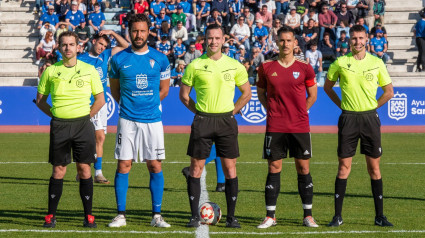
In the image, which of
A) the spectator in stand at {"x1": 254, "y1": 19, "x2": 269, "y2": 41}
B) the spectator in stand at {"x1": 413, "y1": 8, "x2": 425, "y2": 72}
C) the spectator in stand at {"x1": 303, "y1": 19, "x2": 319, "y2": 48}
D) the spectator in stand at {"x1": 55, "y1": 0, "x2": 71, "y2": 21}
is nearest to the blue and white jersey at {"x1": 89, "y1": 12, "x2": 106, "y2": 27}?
the spectator in stand at {"x1": 55, "y1": 0, "x2": 71, "y2": 21}

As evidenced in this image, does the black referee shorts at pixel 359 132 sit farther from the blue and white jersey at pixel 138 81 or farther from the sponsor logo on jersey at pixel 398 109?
the sponsor logo on jersey at pixel 398 109

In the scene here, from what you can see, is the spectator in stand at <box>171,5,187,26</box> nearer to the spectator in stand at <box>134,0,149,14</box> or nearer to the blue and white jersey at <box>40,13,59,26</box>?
the spectator in stand at <box>134,0,149,14</box>

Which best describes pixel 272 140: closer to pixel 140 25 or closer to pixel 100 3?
pixel 140 25

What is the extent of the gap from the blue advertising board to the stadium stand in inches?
188

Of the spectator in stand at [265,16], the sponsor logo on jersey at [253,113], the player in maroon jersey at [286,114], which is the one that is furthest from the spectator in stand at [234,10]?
the player in maroon jersey at [286,114]

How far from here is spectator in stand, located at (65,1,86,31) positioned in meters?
29.0

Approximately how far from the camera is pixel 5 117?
24.3 metres

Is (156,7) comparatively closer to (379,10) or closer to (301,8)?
(301,8)

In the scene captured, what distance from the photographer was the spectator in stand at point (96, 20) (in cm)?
2931

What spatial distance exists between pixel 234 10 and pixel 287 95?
2153cm

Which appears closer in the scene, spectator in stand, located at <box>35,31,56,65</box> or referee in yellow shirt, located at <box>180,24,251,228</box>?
referee in yellow shirt, located at <box>180,24,251,228</box>

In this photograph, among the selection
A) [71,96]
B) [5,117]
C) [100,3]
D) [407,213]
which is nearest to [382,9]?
[100,3]

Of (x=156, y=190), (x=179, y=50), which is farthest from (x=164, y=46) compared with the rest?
(x=156, y=190)

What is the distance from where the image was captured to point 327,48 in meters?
28.8
